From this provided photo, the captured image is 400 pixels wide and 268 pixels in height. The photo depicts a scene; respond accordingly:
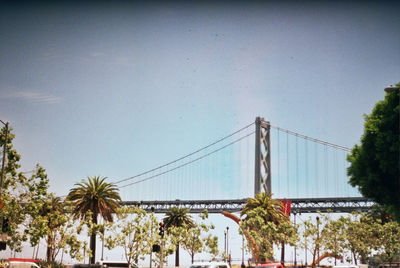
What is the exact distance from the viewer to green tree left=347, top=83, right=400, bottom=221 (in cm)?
2583

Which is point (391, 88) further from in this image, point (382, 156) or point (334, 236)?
point (334, 236)

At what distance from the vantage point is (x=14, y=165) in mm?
40562

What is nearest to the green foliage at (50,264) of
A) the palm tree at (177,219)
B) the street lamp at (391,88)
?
the palm tree at (177,219)

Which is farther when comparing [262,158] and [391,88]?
[262,158]

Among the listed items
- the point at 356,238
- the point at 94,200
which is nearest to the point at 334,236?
the point at 356,238

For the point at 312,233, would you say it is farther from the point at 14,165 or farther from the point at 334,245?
the point at 14,165

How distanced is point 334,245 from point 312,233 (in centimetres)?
298

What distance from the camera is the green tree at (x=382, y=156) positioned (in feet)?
84.7

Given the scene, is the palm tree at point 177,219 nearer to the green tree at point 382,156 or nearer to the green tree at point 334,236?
the green tree at point 334,236

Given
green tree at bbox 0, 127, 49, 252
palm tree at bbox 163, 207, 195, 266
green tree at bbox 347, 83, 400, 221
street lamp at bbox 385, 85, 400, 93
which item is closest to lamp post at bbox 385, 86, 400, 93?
street lamp at bbox 385, 85, 400, 93

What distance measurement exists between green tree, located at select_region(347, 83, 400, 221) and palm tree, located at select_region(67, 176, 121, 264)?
1362 inches

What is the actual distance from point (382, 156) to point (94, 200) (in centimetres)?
3803

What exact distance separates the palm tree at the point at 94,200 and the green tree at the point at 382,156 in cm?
3459

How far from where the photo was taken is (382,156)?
26109 mm
